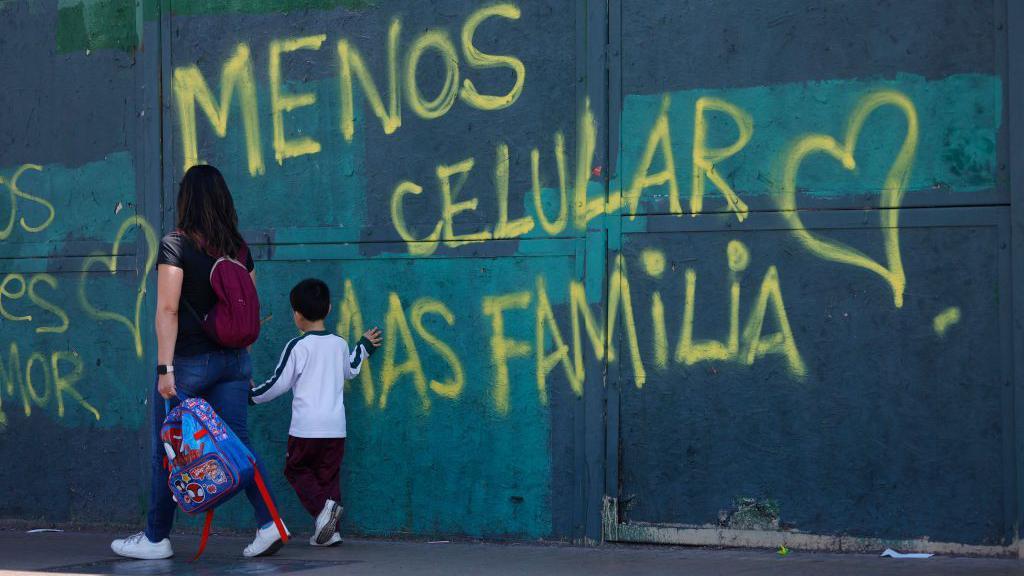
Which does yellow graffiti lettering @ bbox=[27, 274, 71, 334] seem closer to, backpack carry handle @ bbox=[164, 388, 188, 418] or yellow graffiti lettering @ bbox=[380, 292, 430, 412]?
backpack carry handle @ bbox=[164, 388, 188, 418]

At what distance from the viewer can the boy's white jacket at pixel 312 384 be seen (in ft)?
20.9

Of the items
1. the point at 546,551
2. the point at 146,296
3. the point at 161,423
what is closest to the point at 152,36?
the point at 146,296

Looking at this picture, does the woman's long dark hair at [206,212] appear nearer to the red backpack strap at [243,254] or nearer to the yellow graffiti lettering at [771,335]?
the red backpack strap at [243,254]

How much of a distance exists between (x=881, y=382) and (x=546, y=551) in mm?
1698

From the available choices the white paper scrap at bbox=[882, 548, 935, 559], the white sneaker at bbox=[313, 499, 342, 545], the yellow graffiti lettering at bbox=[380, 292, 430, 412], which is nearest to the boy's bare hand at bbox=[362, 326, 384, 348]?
the yellow graffiti lettering at bbox=[380, 292, 430, 412]

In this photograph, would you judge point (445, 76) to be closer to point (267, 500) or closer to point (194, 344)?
point (194, 344)

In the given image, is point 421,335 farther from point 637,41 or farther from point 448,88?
point 637,41

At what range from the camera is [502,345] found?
21.3ft

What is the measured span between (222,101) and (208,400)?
1.82m

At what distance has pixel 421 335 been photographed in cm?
665

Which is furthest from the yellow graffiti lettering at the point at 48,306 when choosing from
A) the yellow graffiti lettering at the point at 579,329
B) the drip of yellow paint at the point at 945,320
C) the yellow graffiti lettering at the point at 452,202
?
the drip of yellow paint at the point at 945,320

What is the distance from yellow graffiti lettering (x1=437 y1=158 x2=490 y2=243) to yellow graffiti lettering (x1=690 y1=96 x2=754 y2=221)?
3.65ft

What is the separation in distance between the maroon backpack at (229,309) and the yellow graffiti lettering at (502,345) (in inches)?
46.3

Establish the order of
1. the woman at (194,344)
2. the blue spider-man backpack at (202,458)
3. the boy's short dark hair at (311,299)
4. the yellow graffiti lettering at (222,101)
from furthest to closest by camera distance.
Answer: the yellow graffiti lettering at (222,101) < the boy's short dark hair at (311,299) < the woman at (194,344) < the blue spider-man backpack at (202,458)
